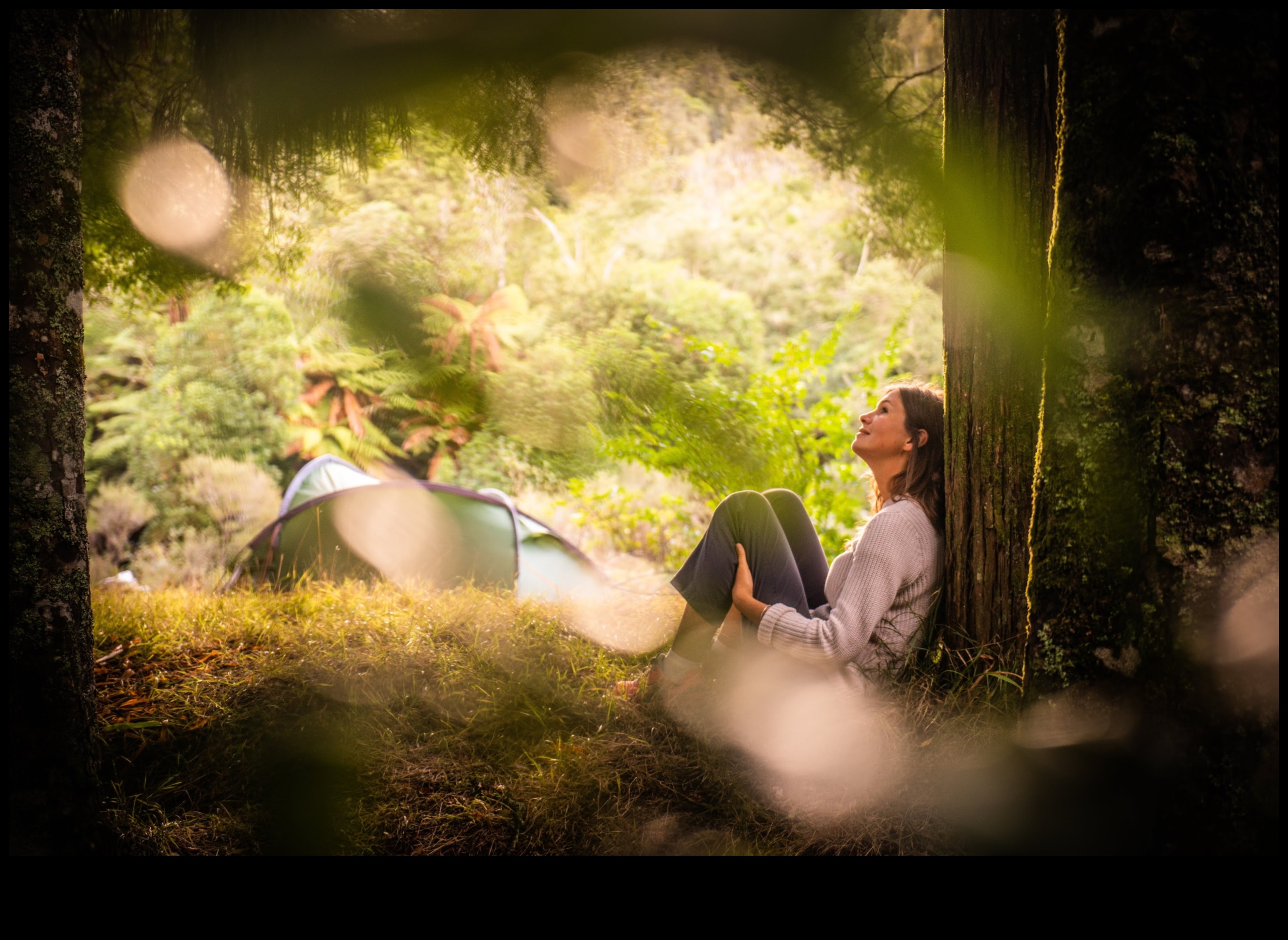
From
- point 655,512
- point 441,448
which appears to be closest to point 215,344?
point 441,448

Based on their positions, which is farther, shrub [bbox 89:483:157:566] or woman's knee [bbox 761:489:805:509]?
shrub [bbox 89:483:157:566]

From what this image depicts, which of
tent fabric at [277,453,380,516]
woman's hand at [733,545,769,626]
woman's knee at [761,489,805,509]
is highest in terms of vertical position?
woman's knee at [761,489,805,509]

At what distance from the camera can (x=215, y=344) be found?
23.4 ft

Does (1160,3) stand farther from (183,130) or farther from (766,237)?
(766,237)

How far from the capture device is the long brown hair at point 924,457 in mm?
2256

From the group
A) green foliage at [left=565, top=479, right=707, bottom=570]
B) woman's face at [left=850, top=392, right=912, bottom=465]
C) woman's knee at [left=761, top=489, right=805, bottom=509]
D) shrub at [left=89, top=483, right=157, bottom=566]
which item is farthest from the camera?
shrub at [left=89, top=483, right=157, bottom=566]

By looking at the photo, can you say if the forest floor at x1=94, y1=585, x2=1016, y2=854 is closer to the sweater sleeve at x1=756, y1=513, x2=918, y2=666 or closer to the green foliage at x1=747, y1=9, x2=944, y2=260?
the sweater sleeve at x1=756, y1=513, x2=918, y2=666

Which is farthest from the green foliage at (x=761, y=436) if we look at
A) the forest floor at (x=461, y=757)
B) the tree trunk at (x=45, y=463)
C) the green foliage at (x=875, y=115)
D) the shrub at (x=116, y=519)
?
the shrub at (x=116, y=519)

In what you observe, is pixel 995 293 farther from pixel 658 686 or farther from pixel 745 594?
pixel 658 686

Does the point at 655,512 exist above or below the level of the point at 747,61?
below

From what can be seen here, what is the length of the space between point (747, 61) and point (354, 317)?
418cm

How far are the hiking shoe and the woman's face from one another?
1.00 meters

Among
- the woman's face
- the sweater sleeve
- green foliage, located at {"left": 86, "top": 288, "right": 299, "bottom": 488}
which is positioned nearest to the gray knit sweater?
the sweater sleeve

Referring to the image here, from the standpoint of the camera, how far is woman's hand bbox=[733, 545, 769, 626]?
2203 mm
